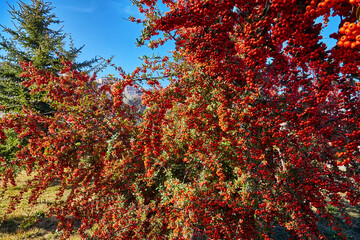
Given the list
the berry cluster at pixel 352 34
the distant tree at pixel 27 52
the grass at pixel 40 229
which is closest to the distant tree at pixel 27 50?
the distant tree at pixel 27 52

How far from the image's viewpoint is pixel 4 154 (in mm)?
9711

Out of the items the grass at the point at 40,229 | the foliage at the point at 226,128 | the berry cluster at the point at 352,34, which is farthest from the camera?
the grass at the point at 40,229

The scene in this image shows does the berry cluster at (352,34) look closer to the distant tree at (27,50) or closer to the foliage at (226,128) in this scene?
the foliage at (226,128)

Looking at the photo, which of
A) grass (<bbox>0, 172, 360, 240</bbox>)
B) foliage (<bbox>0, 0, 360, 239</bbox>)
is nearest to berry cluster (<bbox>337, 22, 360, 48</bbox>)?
foliage (<bbox>0, 0, 360, 239</bbox>)

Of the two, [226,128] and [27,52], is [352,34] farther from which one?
[27,52]

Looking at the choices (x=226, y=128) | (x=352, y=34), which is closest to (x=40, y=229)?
(x=226, y=128)

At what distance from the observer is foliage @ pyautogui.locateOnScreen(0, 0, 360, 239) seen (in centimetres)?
296

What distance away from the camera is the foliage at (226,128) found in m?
2.96

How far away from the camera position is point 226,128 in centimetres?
420

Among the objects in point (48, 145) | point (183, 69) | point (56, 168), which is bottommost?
point (56, 168)

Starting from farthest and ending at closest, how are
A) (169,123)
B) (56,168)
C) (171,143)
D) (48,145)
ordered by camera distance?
(169,123) → (171,143) → (56,168) → (48,145)

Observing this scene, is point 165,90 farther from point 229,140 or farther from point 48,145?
point 48,145

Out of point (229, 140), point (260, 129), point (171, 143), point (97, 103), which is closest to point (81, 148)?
point (97, 103)

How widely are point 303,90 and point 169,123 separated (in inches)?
167
